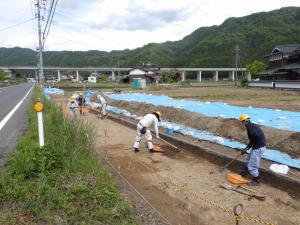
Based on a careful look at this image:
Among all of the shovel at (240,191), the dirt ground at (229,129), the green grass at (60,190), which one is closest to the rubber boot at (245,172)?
the shovel at (240,191)

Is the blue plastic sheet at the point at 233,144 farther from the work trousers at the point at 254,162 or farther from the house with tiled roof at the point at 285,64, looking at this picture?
the house with tiled roof at the point at 285,64

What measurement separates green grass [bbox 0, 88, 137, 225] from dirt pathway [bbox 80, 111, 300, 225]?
1460mm

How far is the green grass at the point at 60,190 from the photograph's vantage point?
4.11 metres

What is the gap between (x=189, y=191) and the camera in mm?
6789

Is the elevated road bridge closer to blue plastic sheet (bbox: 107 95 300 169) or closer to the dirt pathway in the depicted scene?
blue plastic sheet (bbox: 107 95 300 169)

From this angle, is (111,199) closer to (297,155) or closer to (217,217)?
(217,217)

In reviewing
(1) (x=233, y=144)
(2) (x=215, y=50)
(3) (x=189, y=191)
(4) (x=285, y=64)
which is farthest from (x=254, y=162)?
(2) (x=215, y=50)

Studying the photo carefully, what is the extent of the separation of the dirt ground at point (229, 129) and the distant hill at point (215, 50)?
7405cm

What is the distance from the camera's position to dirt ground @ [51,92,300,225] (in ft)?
18.3

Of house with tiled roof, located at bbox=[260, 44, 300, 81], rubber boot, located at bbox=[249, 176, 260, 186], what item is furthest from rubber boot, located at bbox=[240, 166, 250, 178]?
house with tiled roof, located at bbox=[260, 44, 300, 81]

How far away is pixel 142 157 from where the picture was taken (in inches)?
376

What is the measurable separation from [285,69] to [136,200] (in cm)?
4287

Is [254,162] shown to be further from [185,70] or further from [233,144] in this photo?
[185,70]

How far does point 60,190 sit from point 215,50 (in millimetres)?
112679
